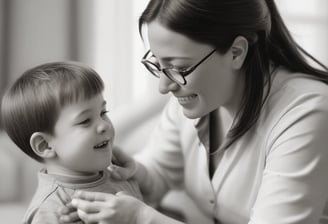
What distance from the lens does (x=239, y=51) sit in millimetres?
1562

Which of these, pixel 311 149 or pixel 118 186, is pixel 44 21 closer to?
pixel 118 186

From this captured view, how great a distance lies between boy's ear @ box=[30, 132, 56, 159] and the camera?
1532 mm

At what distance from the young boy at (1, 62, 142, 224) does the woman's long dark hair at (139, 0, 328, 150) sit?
0.24 m

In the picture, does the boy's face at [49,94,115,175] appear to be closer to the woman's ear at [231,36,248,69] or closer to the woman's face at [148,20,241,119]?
the woman's face at [148,20,241,119]

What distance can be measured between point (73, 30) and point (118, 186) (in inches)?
42.9

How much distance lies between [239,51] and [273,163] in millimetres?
302

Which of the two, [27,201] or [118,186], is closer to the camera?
[118,186]

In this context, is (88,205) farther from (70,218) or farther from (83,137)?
(83,137)

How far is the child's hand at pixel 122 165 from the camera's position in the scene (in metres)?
1.68

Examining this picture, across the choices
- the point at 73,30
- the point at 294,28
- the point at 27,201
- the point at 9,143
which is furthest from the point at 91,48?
the point at 294,28

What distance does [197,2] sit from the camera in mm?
1462

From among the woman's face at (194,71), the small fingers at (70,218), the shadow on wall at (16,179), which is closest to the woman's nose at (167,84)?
the woman's face at (194,71)

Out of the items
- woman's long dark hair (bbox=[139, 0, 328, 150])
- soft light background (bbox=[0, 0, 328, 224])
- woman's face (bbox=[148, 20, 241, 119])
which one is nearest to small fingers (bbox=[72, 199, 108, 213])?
woman's face (bbox=[148, 20, 241, 119])

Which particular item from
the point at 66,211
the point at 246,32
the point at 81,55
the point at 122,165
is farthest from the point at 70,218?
the point at 81,55
